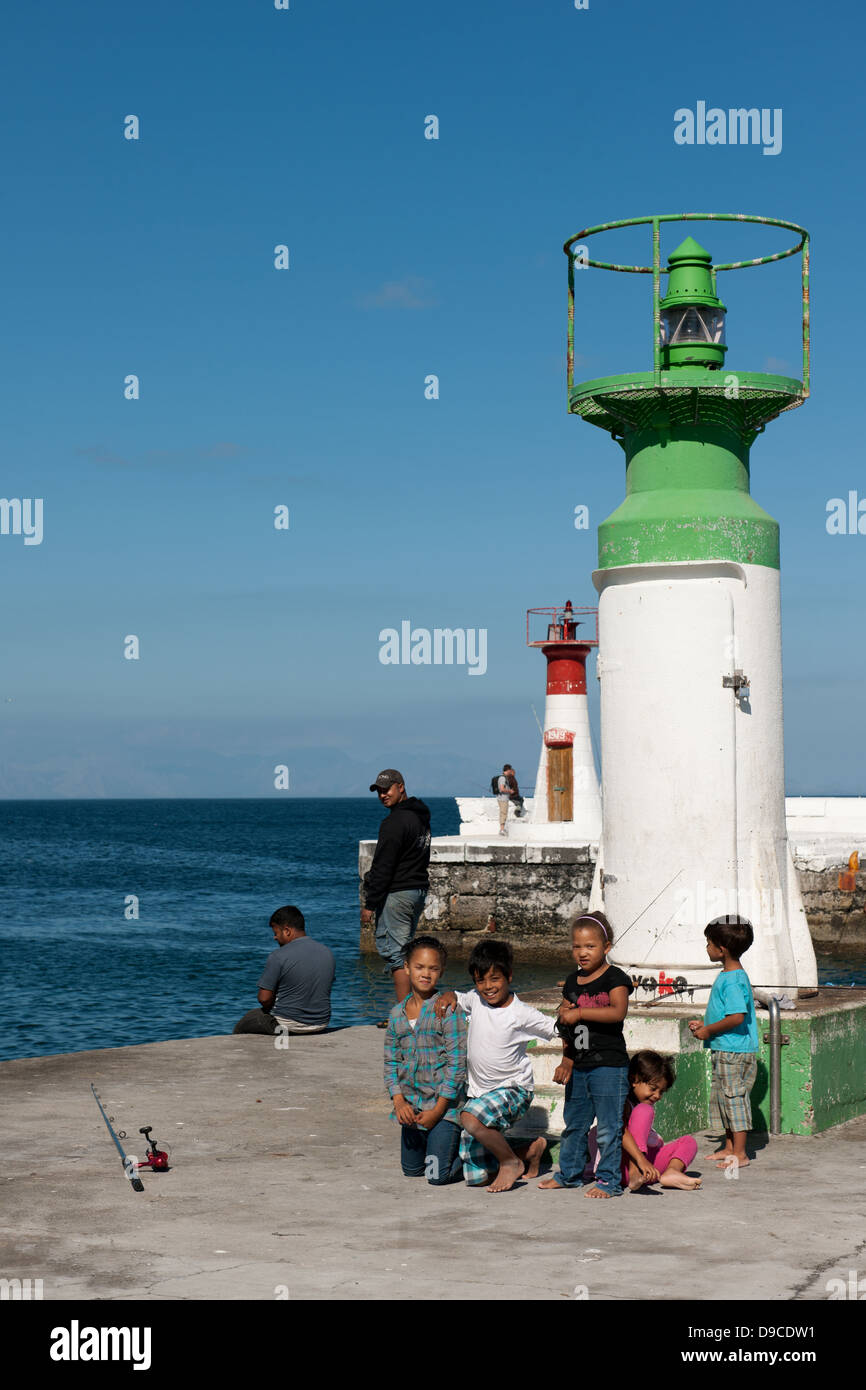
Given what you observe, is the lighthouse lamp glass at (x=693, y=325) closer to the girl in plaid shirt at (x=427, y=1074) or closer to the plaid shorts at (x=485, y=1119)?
the girl in plaid shirt at (x=427, y=1074)

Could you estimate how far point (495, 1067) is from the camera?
8.12 metres

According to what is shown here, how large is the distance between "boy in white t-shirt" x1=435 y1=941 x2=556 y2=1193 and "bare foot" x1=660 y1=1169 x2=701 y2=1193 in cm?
75

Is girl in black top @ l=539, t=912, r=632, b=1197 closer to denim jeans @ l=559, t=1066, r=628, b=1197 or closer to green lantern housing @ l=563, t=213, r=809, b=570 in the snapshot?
denim jeans @ l=559, t=1066, r=628, b=1197

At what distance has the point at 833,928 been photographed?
3566cm

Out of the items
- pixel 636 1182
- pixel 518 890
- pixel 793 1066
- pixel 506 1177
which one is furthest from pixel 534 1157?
pixel 518 890

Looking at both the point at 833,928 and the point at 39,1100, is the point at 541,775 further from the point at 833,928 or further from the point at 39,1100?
the point at 39,1100

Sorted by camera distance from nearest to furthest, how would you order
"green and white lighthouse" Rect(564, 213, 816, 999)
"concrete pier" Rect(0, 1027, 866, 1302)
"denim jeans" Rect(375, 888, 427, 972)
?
"concrete pier" Rect(0, 1027, 866, 1302) → "green and white lighthouse" Rect(564, 213, 816, 999) → "denim jeans" Rect(375, 888, 427, 972)

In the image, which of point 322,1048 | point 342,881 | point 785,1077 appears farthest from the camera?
point 342,881

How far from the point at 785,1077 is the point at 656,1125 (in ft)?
3.61

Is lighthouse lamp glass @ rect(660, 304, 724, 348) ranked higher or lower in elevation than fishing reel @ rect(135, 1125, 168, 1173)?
higher

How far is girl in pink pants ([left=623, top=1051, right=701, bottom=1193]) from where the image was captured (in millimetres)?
7797

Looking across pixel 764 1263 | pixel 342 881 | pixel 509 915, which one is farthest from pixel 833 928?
pixel 342 881

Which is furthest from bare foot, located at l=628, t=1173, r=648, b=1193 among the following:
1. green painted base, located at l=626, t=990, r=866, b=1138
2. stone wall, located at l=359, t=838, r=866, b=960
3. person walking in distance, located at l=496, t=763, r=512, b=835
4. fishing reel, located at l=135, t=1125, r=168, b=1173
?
person walking in distance, located at l=496, t=763, r=512, b=835

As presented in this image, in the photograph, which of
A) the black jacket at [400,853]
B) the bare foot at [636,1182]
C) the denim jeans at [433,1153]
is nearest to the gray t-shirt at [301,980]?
the black jacket at [400,853]
